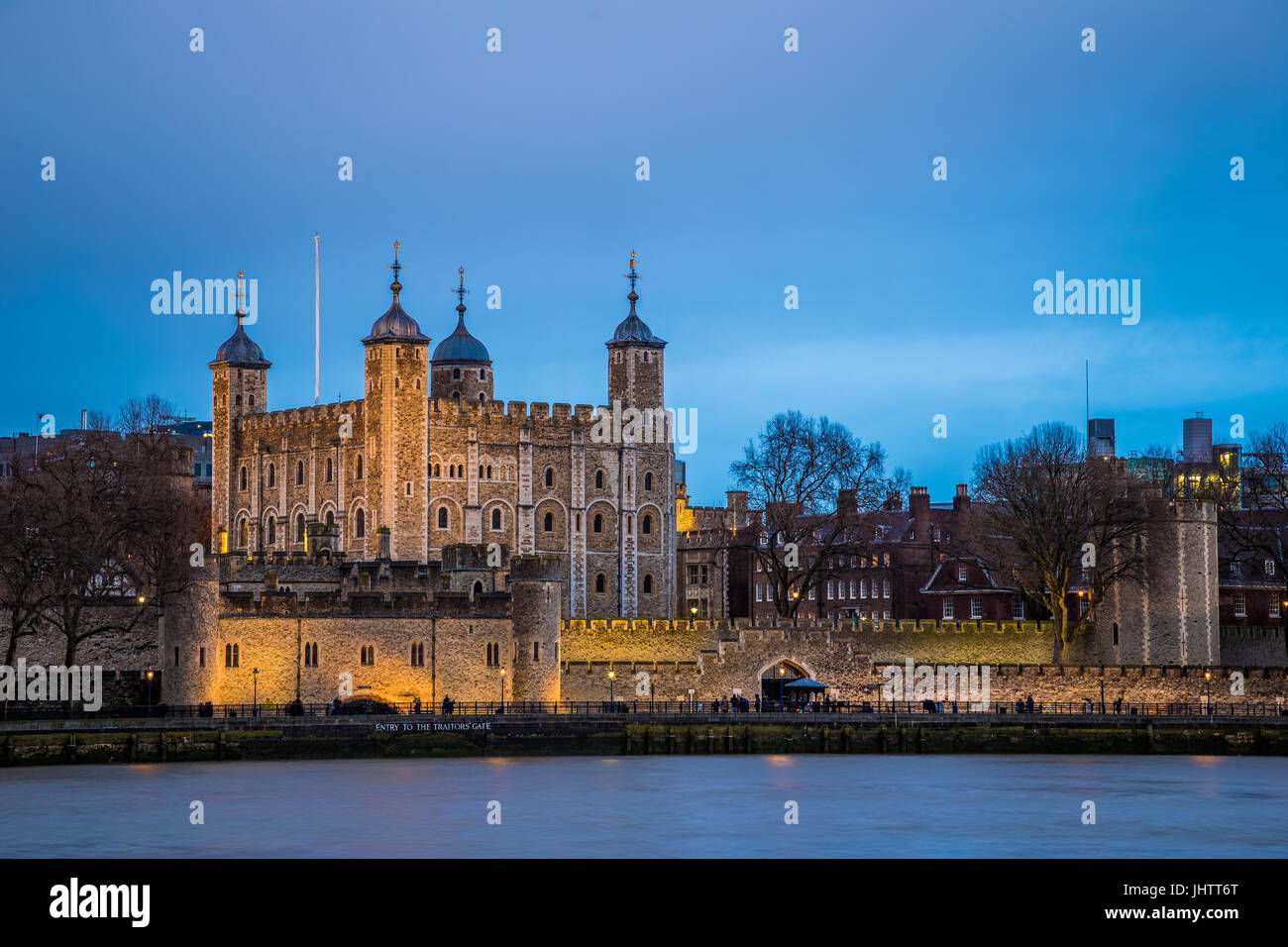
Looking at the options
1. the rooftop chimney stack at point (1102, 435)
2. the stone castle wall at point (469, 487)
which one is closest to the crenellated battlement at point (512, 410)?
the stone castle wall at point (469, 487)

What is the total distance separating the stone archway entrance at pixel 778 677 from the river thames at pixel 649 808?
53.6 ft

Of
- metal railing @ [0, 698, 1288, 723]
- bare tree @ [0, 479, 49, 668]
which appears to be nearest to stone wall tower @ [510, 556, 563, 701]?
metal railing @ [0, 698, 1288, 723]

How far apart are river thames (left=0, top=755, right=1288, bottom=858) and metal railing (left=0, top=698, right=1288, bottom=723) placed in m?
4.71

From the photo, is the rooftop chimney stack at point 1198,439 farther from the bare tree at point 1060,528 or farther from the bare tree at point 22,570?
the bare tree at point 22,570

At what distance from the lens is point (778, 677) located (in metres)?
82.4

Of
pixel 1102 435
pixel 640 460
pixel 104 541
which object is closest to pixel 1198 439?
pixel 1102 435

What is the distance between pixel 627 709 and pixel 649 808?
21354 millimetres

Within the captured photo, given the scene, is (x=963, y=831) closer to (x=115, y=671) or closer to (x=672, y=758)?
(x=672, y=758)

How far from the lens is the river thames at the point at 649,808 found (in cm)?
4322

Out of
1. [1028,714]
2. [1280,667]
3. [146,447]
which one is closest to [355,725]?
[1028,714]

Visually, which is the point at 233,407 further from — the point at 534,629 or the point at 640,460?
the point at 534,629

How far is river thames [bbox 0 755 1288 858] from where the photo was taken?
43.2m
